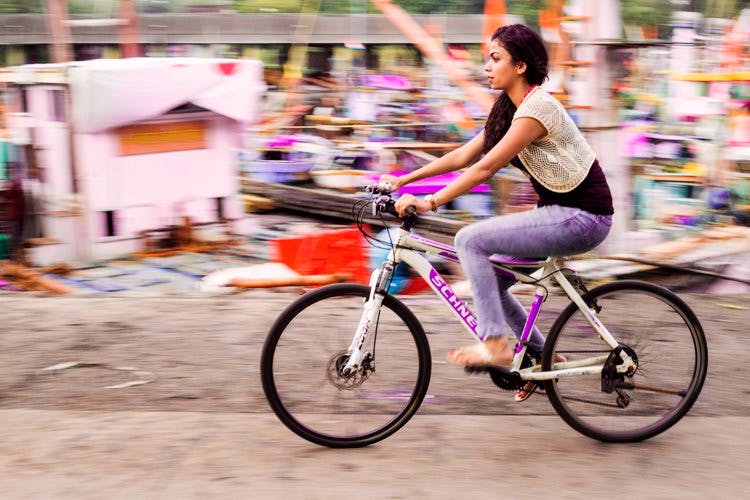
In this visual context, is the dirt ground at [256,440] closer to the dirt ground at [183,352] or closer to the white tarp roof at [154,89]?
the dirt ground at [183,352]

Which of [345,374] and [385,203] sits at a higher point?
[385,203]

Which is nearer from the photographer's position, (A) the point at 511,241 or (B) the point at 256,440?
(A) the point at 511,241

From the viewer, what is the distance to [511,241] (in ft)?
12.6

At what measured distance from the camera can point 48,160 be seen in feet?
→ 28.9

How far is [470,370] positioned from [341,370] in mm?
569

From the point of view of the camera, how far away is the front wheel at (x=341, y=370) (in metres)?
3.87

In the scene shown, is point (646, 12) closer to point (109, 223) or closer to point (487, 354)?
point (109, 223)

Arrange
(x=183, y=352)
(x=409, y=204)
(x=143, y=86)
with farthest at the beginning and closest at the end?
(x=143, y=86)
(x=183, y=352)
(x=409, y=204)

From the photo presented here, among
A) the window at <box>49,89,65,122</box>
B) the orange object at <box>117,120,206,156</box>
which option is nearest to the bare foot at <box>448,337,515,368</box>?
the orange object at <box>117,120,206,156</box>

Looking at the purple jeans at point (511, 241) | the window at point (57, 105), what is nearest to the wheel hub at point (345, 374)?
the purple jeans at point (511, 241)

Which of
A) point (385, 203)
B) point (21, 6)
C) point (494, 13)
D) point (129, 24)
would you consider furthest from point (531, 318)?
point (21, 6)

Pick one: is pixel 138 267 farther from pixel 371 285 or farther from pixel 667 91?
pixel 667 91

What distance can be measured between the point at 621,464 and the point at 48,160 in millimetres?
6751

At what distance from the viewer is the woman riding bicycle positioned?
376 centimetres
